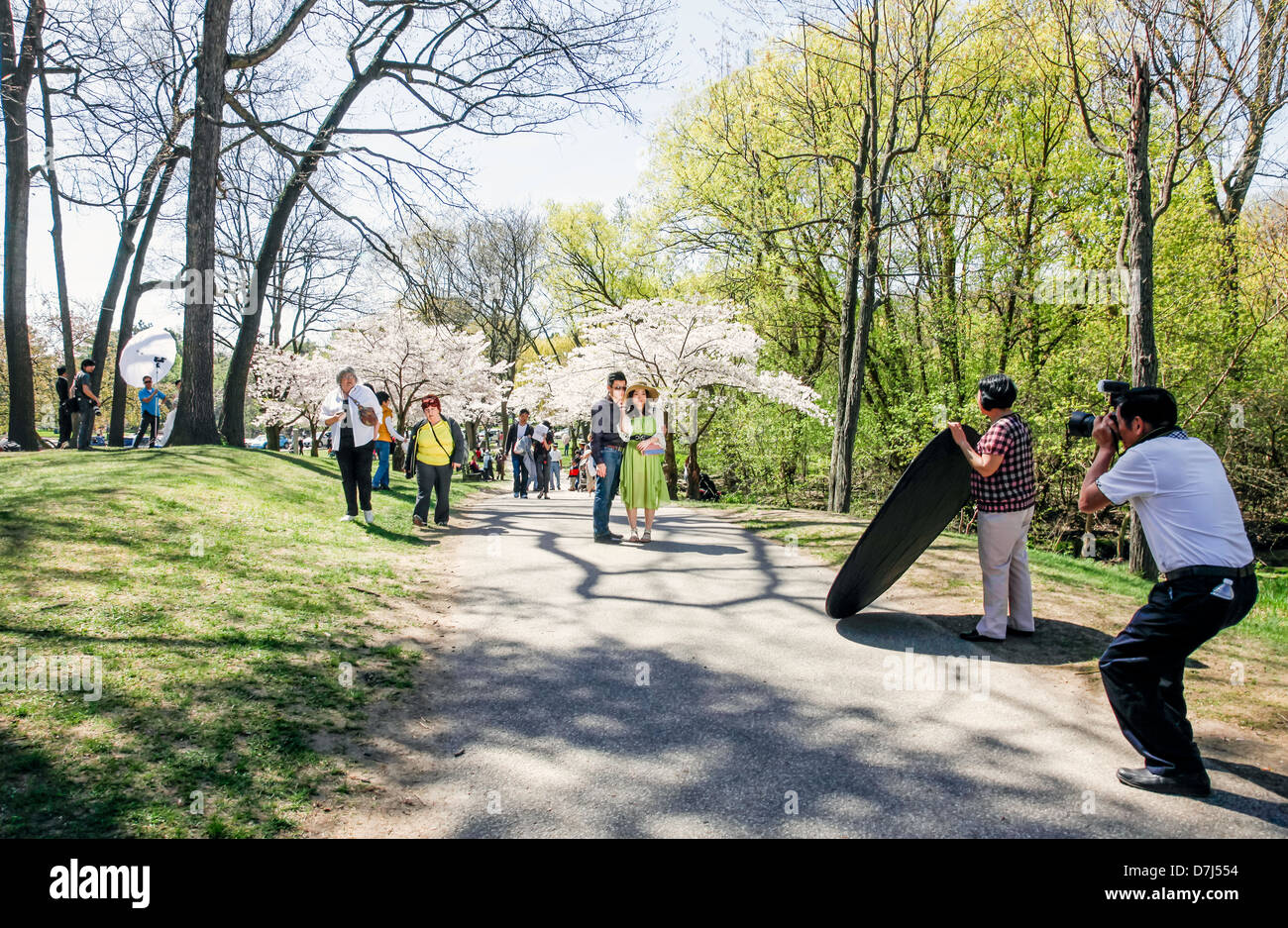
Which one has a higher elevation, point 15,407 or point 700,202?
point 700,202

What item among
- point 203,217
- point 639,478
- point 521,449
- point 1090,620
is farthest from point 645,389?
point 521,449

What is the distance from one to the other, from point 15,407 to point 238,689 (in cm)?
1661

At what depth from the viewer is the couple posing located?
9320 millimetres

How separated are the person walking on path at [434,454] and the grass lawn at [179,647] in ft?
5.52

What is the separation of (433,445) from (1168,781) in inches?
364

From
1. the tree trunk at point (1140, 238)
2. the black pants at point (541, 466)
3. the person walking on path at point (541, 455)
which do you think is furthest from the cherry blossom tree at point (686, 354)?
the tree trunk at point (1140, 238)

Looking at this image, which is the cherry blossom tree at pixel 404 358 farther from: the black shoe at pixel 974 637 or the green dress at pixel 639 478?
the black shoe at pixel 974 637

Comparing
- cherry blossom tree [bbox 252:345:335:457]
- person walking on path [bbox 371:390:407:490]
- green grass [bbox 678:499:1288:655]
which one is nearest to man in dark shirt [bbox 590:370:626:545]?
green grass [bbox 678:499:1288:655]

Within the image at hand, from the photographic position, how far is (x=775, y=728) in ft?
13.2
